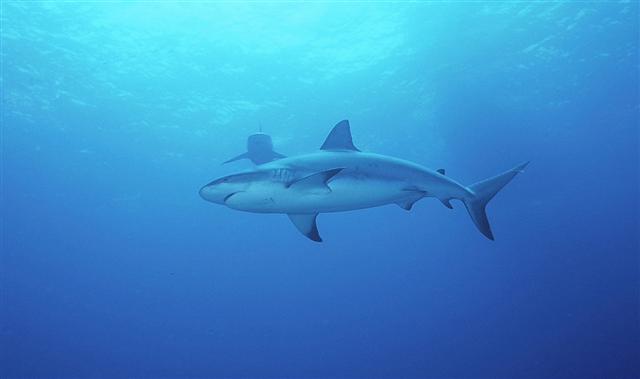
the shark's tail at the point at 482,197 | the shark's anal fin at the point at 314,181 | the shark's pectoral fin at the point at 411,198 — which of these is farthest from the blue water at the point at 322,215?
the shark's anal fin at the point at 314,181

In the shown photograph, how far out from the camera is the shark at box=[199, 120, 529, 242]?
4199mm

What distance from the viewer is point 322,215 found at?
3706cm

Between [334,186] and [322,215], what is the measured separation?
107ft

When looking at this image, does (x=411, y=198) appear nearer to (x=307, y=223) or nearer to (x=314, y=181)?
(x=307, y=223)

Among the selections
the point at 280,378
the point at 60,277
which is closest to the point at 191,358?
the point at 280,378

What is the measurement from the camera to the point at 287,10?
13914mm

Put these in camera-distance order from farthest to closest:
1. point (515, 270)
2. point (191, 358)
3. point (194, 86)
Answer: point (191, 358) < point (515, 270) < point (194, 86)

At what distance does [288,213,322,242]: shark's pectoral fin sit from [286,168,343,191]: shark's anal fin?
100cm

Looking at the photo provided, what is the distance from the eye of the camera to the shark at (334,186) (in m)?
4.20

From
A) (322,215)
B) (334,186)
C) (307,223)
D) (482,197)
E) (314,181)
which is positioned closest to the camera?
(314,181)

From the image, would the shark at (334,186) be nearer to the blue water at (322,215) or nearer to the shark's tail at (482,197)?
the shark's tail at (482,197)

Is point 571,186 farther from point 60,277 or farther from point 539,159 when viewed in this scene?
point 60,277

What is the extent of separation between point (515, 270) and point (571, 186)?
22.6 metres

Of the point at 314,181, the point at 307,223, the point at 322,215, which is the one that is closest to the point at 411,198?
the point at 307,223
